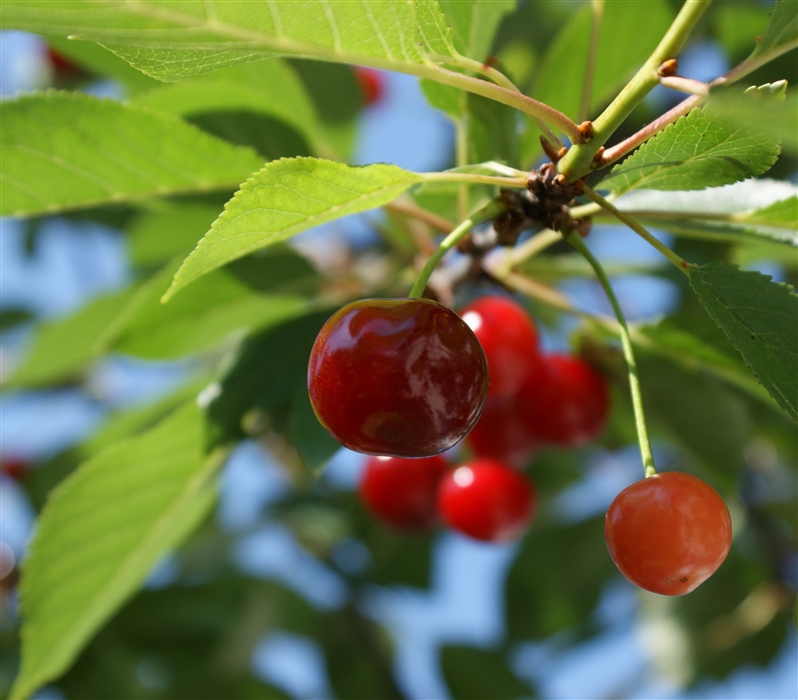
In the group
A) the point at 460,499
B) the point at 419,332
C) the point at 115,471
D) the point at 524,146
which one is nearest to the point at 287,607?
the point at 460,499

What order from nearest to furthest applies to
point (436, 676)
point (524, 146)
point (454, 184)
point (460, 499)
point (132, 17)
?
point (132, 17) → point (454, 184) → point (524, 146) → point (460, 499) → point (436, 676)

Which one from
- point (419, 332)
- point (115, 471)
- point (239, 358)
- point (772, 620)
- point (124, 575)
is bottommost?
point (124, 575)

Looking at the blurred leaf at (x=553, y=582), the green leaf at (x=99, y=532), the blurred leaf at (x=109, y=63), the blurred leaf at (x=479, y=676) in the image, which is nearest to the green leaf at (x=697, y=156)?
the green leaf at (x=99, y=532)

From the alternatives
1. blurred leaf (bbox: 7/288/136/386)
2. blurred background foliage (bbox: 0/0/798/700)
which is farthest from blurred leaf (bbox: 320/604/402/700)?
blurred leaf (bbox: 7/288/136/386)

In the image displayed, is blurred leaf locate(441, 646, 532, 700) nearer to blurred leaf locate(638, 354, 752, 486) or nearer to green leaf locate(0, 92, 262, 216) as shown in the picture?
blurred leaf locate(638, 354, 752, 486)

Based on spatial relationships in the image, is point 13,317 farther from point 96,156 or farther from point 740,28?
point 740,28

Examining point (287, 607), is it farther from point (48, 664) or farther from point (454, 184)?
point (454, 184)

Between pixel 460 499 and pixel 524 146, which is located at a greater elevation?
pixel 524 146

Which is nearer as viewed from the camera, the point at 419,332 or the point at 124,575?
the point at 419,332
